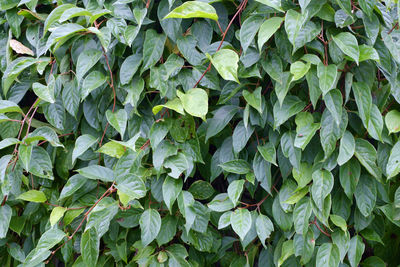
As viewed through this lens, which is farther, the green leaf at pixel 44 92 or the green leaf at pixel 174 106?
the green leaf at pixel 44 92

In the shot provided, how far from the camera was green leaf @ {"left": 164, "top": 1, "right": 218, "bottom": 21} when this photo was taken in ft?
3.76

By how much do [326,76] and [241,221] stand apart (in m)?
0.46

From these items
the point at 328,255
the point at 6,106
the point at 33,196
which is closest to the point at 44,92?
the point at 6,106

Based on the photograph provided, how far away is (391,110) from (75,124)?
0.99 meters

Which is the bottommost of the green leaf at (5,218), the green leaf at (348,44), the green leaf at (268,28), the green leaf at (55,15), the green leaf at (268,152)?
the green leaf at (5,218)

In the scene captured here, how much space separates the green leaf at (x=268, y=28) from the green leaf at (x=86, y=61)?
1.61ft

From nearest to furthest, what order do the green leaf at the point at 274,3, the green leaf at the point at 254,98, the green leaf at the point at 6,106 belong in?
the green leaf at the point at 274,3 < the green leaf at the point at 254,98 < the green leaf at the point at 6,106

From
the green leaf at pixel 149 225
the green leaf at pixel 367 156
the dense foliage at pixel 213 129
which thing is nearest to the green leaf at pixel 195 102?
the dense foliage at pixel 213 129

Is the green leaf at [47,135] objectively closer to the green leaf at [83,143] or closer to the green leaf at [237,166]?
the green leaf at [83,143]

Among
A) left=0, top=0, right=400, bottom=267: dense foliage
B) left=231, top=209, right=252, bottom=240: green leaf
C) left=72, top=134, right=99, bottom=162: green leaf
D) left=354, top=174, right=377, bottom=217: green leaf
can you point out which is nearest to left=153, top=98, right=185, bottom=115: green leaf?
left=0, top=0, right=400, bottom=267: dense foliage

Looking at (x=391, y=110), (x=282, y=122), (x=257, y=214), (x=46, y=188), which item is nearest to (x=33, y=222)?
(x=46, y=188)

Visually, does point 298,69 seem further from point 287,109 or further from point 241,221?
point 241,221

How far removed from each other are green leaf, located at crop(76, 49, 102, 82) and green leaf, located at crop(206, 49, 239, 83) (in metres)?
0.36

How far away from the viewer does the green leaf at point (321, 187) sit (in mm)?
1220
